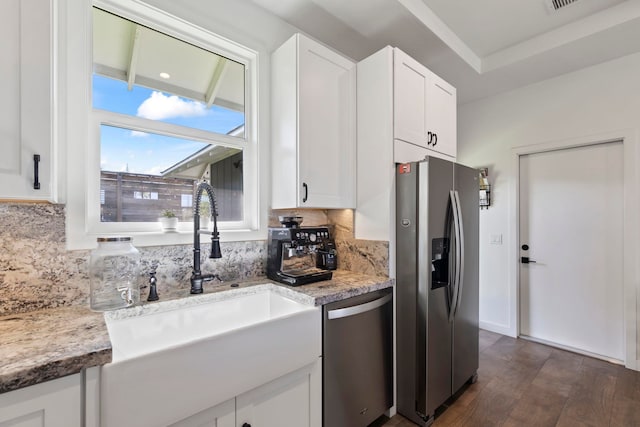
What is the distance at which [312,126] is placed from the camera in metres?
1.92

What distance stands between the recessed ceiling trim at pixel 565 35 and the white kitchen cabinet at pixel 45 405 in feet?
12.0

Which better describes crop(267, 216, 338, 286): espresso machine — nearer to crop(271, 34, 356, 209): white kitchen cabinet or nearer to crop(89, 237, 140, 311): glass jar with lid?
crop(271, 34, 356, 209): white kitchen cabinet

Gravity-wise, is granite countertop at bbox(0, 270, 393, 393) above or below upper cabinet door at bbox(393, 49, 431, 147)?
below

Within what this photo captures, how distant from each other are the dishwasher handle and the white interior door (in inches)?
86.4

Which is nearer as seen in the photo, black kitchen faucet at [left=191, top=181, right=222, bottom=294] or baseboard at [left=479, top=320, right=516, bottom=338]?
black kitchen faucet at [left=191, top=181, right=222, bottom=294]

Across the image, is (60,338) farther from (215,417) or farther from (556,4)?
(556,4)

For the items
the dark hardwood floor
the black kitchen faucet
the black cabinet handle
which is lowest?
the dark hardwood floor

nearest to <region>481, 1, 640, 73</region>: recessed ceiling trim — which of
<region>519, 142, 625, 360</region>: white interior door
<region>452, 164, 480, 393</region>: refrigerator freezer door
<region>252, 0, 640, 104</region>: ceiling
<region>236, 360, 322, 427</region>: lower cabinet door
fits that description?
<region>252, 0, 640, 104</region>: ceiling

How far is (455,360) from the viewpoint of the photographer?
2.05 m

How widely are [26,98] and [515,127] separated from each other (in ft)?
12.8

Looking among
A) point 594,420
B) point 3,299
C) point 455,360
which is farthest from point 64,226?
point 594,420

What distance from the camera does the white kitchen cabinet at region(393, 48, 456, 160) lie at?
201cm

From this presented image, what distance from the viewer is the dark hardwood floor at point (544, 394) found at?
188 centimetres

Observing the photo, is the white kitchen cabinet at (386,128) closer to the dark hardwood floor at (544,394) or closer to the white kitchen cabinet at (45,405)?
the dark hardwood floor at (544,394)
